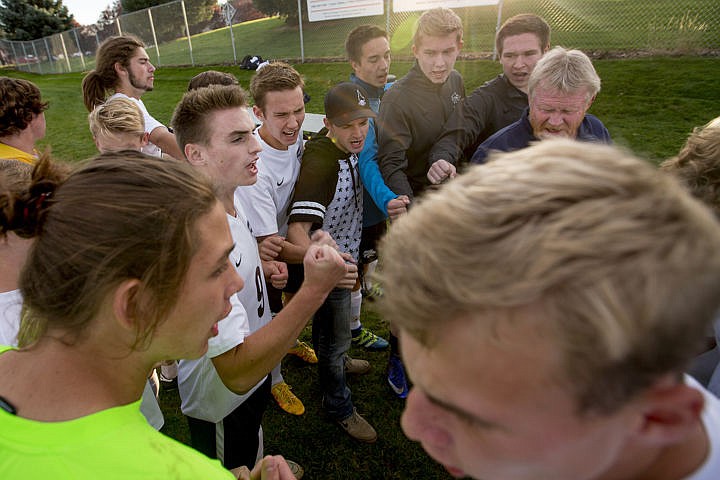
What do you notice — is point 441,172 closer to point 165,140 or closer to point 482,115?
point 482,115

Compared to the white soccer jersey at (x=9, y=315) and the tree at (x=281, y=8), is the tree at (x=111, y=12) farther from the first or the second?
the white soccer jersey at (x=9, y=315)

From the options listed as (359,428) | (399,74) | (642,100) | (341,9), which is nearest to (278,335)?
(359,428)

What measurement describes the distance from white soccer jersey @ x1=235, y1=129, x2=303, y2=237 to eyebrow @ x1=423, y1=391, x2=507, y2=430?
6.87 ft

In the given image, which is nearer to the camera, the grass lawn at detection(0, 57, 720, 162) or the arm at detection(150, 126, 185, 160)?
the arm at detection(150, 126, 185, 160)

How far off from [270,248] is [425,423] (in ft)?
6.88

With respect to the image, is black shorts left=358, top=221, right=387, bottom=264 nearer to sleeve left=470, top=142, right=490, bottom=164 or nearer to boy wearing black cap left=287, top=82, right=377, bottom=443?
boy wearing black cap left=287, top=82, right=377, bottom=443

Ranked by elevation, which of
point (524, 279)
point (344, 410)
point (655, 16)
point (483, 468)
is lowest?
point (344, 410)

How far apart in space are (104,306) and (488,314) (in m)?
1.07

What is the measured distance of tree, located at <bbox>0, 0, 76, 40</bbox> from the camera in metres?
34.7

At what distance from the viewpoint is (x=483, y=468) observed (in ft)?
2.52

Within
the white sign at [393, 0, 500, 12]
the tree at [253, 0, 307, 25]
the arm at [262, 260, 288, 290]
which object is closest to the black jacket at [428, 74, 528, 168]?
the arm at [262, 260, 288, 290]

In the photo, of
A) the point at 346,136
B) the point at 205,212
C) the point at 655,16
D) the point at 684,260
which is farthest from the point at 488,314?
the point at 655,16

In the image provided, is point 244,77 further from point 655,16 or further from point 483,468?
point 483,468

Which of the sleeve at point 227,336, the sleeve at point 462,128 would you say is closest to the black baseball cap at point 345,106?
the sleeve at point 462,128
